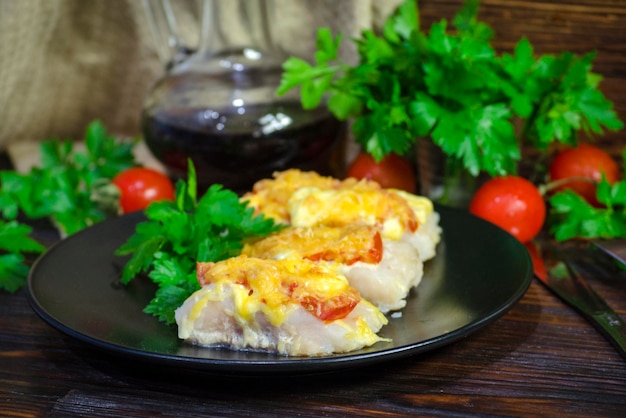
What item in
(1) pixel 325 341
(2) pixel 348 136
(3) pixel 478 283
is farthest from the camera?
(2) pixel 348 136

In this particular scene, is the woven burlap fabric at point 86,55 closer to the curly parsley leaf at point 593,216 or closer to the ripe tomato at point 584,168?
the ripe tomato at point 584,168

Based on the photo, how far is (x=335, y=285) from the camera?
152 centimetres

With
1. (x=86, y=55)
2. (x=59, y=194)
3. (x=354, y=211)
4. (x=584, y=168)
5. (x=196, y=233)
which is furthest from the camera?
(x=86, y=55)

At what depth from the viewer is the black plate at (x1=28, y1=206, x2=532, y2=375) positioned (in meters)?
1.39

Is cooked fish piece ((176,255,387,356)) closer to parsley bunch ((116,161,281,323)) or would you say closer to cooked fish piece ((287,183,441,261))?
parsley bunch ((116,161,281,323))

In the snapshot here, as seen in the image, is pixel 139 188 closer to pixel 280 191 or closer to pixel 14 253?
pixel 14 253

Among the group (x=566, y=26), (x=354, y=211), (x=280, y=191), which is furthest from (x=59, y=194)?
(x=566, y=26)

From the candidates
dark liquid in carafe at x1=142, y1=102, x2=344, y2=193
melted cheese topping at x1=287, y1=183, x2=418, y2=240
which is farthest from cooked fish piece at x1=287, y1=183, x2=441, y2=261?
dark liquid in carafe at x1=142, y1=102, x2=344, y2=193

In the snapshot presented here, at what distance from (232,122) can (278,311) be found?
1.26m

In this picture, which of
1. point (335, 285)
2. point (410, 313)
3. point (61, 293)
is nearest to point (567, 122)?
point (410, 313)

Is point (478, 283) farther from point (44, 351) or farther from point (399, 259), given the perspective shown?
point (44, 351)

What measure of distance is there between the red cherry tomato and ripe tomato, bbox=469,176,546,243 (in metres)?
1.00

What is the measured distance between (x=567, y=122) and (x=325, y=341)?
48.8 inches

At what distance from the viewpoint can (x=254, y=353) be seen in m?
1.47
